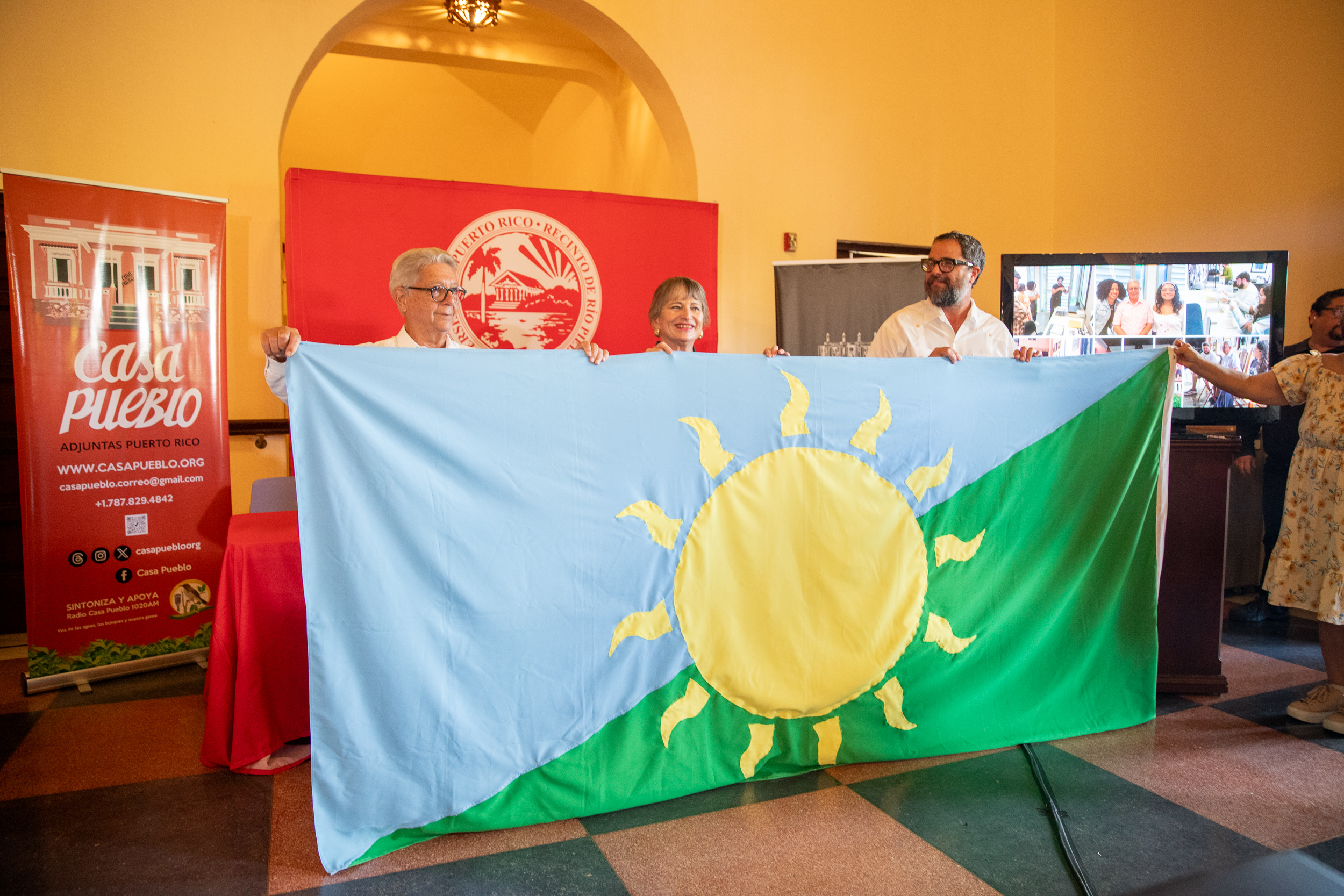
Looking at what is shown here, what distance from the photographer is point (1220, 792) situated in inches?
84.0

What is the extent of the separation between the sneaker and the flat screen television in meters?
1.61

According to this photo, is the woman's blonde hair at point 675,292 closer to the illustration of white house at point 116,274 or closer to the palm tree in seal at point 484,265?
the palm tree in seal at point 484,265

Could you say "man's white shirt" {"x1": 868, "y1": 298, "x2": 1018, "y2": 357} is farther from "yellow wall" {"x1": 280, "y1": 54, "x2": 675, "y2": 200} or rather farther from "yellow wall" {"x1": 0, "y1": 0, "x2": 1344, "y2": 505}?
"yellow wall" {"x1": 280, "y1": 54, "x2": 675, "y2": 200}

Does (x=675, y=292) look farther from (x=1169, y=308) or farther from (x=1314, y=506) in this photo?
(x=1169, y=308)

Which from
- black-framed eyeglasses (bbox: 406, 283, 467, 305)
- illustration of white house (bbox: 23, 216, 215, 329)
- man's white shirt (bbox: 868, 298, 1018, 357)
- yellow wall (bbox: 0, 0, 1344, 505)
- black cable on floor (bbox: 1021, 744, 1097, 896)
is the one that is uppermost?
yellow wall (bbox: 0, 0, 1344, 505)

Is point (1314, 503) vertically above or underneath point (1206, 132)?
underneath

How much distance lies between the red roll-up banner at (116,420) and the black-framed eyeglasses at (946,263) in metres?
2.76

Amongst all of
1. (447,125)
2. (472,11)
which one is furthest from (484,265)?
(447,125)

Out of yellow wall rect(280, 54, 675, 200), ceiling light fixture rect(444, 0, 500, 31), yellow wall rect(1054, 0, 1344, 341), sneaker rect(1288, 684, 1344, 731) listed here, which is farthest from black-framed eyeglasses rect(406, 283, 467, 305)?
yellow wall rect(280, 54, 675, 200)

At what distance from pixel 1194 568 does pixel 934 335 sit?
1190 millimetres

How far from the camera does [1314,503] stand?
2629 millimetres

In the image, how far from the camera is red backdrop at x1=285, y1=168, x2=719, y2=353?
3.39m

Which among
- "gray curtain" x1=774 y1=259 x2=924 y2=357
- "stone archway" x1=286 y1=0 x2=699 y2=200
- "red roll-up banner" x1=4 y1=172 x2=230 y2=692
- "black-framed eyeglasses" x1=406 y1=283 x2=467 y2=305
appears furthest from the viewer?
"gray curtain" x1=774 y1=259 x2=924 y2=357

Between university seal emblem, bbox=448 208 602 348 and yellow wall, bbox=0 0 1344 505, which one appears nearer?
yellow wall, bbox=0 0 1344 505
